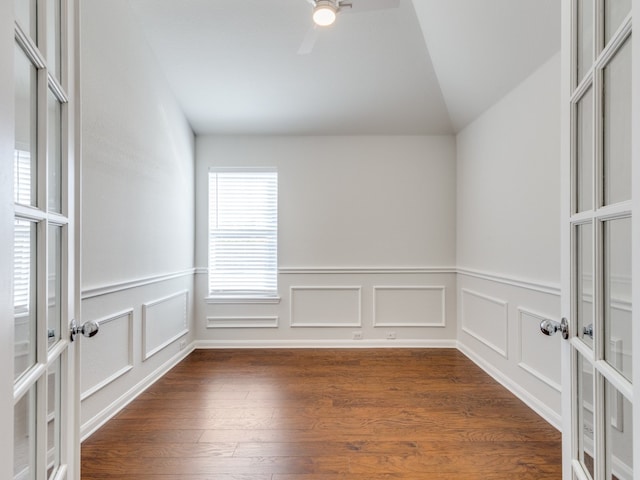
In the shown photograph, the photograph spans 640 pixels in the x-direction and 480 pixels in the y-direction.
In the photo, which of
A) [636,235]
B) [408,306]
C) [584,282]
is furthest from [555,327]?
[408,306]

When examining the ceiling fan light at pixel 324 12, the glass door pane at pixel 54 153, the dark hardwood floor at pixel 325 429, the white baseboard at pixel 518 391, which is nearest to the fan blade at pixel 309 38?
the ceiling fan light at pixel 324 12

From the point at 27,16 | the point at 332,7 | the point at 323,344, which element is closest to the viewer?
the point at 27,16

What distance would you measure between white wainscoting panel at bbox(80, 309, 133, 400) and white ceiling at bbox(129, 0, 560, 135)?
2242mm

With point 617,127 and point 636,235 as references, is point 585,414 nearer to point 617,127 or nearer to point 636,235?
point 636,235

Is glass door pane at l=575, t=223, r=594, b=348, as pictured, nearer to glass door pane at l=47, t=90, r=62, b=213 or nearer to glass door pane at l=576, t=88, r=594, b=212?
glass door pane at l=576, t=88, r=594, b=212

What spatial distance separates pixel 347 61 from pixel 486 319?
107 inches

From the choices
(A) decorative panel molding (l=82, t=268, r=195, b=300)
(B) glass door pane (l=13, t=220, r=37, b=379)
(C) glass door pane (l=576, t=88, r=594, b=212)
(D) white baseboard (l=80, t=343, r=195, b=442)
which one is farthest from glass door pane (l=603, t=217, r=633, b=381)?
(D) white baseboard (l=80, t=343, r=195, b=442)

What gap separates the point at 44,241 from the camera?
0.91 meters

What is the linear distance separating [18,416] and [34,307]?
249mm

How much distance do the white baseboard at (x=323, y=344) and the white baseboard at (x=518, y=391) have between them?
0.38 m

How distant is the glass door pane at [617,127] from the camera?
0.78 meters

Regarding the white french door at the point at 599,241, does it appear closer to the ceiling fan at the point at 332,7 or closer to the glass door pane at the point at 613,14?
the glass door pane at the point at 613,14

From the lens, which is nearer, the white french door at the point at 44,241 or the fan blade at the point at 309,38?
the white french door at the point at 44,241

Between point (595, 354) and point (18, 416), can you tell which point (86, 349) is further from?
point (595, 354)
